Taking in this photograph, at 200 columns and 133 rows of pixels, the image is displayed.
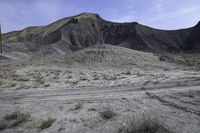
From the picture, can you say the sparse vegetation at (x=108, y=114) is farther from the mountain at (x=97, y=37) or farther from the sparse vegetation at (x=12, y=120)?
the mountain at (x=97, y=37)

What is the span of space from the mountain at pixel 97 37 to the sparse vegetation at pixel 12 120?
233ft

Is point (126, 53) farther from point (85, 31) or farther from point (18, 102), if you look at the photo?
point (85, 31)

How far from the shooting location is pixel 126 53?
45.5 metres

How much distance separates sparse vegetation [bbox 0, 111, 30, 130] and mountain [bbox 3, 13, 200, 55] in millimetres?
71088

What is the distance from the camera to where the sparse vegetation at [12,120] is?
9.77 meters

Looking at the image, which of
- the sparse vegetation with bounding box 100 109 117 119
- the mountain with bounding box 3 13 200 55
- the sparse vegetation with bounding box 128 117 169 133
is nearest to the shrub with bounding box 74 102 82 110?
the sparse vegetation with bounding box 100 109 117 119

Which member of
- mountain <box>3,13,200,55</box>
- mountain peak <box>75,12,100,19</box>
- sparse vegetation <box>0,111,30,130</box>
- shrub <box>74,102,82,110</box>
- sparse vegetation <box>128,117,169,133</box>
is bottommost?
sparse vegetation <box>0,111,30,130</box>

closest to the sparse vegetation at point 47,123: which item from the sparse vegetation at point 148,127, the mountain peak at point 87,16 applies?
the sparse vegetation at point 148,127

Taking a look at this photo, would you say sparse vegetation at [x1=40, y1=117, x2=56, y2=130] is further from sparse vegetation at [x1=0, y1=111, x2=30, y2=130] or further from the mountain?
the mountain

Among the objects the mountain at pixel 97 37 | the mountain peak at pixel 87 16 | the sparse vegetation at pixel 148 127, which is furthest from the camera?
the mountain peak at pixel 87 16

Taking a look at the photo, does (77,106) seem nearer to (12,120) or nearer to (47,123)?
(47,123)

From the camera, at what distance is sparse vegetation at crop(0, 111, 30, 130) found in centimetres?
977

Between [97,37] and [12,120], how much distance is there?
105914 mm

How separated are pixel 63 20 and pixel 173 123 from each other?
12805 cm
